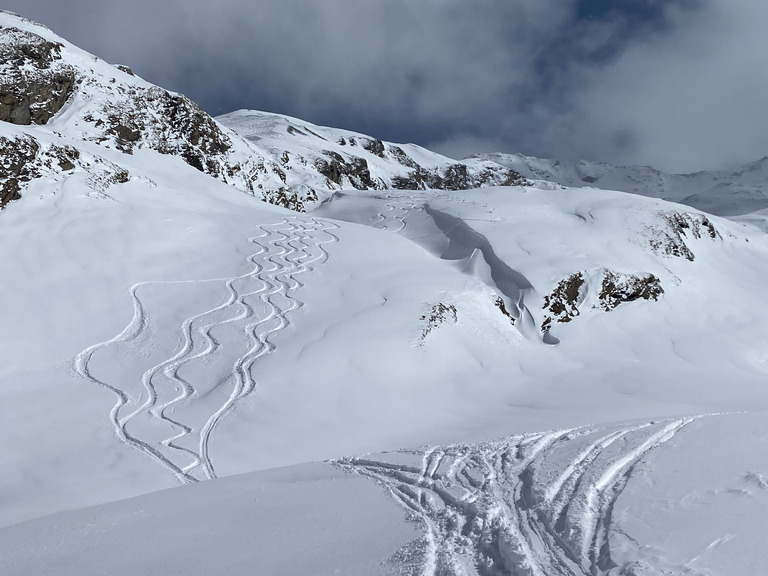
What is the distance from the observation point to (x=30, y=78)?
21328 millimetres

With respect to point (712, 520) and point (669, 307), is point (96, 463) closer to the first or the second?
point (712, 520)

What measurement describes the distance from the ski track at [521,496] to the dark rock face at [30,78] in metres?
21.0

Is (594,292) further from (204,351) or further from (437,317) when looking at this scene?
(204,351)

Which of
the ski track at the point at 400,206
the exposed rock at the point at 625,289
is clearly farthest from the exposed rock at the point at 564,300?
the ski track at the point at 400,206

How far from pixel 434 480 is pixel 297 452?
299 centimetres

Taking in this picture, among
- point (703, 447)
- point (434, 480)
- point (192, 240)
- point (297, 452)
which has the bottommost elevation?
point (297, 452)

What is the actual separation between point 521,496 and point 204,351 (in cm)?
723

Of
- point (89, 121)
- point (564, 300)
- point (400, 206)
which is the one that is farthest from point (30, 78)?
point (564, 300)

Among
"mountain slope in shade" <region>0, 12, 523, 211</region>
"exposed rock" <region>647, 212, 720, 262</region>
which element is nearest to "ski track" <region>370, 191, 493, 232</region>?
"exposed rock" <region>647, 212, 720, 262</region>

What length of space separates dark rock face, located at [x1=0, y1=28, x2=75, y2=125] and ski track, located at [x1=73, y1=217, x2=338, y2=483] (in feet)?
38.6

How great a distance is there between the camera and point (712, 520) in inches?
147

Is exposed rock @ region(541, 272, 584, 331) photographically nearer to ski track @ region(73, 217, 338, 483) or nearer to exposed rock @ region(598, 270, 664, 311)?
exposed rock @ region(598, 270, 664, 311)

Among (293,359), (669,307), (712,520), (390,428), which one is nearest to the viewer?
(712,520)

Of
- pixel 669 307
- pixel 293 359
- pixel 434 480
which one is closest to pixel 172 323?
pixel 293 359
